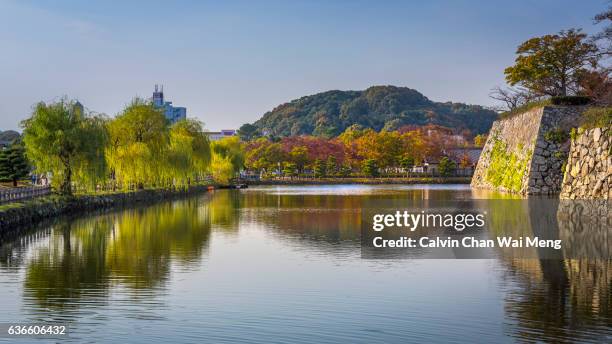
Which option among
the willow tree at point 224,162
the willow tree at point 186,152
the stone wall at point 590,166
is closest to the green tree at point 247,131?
the willow tree at point 224,162

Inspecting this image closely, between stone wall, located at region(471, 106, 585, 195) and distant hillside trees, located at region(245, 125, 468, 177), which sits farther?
distant hillside trees, located at region(245, 125, 468, 177)

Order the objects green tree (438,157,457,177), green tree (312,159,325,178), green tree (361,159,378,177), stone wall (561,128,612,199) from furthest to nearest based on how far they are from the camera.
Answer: green tree (312,159,325,178) → green tree (361,159,378,177) → green tree (438,157,457,177) → stone wall (561,128,612,199)

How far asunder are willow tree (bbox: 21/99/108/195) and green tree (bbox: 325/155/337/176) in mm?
65047

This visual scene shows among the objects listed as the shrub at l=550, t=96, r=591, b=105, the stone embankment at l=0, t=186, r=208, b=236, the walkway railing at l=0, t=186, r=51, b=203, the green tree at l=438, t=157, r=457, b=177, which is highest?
the shrub at l=550, t=96, r=591, b=105

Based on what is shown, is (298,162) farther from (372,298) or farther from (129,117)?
(372,298)

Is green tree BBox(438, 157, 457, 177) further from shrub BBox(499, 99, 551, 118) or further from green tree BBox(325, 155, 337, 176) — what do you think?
shrub BBox(499, 99, 551, 118)

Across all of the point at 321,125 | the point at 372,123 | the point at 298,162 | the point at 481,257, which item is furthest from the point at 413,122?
the point at 481,257

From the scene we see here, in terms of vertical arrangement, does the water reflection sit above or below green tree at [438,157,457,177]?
below

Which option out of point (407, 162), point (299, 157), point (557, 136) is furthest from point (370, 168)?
point (557, 136)

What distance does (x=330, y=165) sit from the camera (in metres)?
99.1

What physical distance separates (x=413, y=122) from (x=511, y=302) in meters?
181

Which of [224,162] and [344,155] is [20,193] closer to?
[224,162]

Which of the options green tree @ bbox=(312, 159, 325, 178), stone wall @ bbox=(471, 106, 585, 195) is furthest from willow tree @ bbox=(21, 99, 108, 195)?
green tree @ bbox=(312, 159, 325, 178)

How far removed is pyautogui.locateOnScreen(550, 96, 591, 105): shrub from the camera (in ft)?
146
